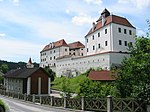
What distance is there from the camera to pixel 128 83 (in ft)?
63.1

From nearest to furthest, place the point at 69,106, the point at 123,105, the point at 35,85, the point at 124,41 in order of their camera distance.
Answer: the point at 123,105 < the point at 69,106 < the point at 35,85 < the point at 124,41

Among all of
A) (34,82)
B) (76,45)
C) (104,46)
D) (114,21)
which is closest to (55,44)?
(76,45)

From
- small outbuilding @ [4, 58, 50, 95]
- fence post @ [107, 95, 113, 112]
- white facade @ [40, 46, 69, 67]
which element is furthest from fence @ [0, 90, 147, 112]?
white facade @ [40, 46, 69, 67]

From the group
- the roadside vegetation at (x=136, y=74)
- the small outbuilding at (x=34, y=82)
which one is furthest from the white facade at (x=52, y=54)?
the roadside vegetation at (x=136, y=74)

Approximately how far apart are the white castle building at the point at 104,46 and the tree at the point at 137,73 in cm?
3758

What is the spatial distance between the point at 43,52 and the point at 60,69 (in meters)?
35.7

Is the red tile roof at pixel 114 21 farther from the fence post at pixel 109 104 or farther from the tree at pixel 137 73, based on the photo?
the fence post at pixel 109 104

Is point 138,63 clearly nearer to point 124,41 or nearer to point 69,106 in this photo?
point 69,106

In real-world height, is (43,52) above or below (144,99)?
above

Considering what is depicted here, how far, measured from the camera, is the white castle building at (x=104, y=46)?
59469mm

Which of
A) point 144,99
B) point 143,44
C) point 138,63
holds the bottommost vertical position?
point 144,99

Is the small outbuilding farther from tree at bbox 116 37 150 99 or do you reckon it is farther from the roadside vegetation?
tree at bbox 116 37 150 99

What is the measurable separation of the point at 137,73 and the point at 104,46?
50228mm

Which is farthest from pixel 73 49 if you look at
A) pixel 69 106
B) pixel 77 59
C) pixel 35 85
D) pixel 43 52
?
pixel 69 106
